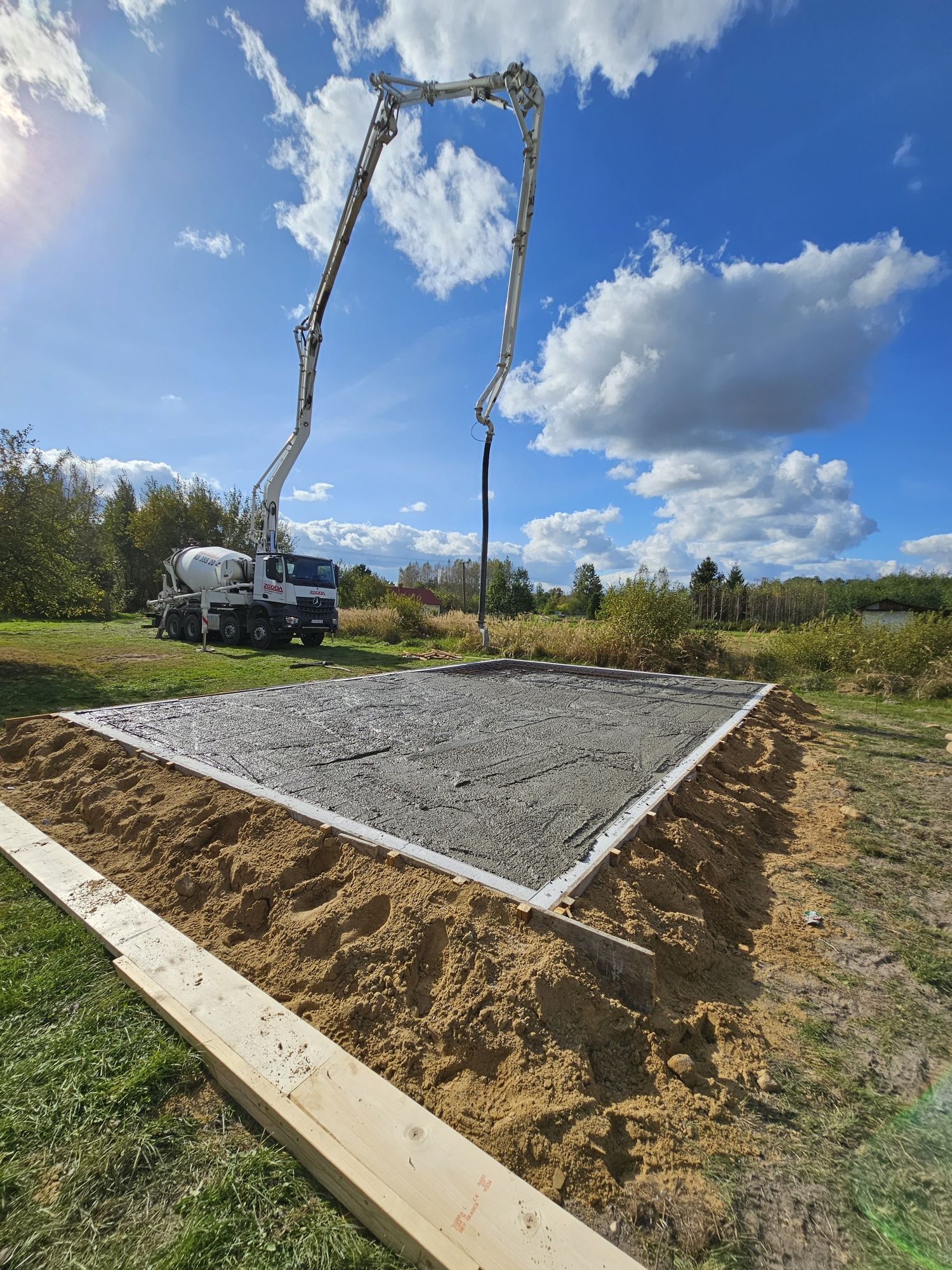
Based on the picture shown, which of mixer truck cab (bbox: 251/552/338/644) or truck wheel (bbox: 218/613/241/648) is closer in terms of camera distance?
mixer truck cab (bbox: 251/552/338/644)

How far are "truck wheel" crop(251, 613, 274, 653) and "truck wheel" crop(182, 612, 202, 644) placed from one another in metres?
2.02

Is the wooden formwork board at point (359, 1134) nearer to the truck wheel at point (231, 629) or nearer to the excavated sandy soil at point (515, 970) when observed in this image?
the excavated sandy soil at point (515, 970)

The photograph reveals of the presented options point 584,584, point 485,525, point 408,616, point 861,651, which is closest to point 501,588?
point 584,584

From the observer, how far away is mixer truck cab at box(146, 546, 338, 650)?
12477 mm

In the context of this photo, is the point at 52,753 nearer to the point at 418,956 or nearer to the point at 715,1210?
the point at 418,956

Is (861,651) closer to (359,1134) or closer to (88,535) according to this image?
(359,1134)

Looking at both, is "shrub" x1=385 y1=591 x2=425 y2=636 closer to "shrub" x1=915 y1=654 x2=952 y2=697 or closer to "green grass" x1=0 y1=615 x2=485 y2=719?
"green grass" x1=0 y1=615 x2=485 y2=719

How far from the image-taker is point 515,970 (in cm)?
179

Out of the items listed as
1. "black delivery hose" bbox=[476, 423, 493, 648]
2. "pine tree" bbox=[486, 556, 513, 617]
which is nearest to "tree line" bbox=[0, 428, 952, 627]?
"pine tree" bbox=[486, 556, 513, 617]

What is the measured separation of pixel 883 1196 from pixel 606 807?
6.13 ft

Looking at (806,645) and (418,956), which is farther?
(806,645)

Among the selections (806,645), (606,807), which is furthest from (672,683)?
(606,807)

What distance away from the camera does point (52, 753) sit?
12.9 feet

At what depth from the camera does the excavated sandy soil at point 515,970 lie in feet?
4.58
